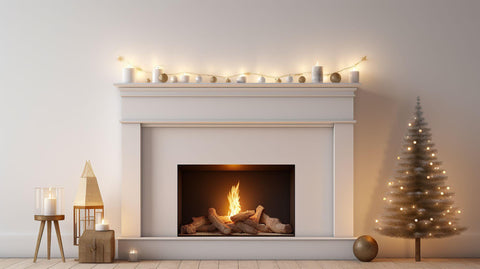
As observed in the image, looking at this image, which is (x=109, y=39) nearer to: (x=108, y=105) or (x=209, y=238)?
(x=108, y=105)

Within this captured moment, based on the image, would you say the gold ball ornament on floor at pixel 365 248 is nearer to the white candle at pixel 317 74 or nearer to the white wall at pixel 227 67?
the white wall at pixel 227 67

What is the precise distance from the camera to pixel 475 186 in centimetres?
493

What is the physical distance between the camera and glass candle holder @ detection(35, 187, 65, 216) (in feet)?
15.0

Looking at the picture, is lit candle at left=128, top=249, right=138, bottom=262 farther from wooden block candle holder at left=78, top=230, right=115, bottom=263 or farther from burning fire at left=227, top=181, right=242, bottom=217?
burning fire at left=227, top=181, right=242, bottom=217

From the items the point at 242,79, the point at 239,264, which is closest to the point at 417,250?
the point at 239,264

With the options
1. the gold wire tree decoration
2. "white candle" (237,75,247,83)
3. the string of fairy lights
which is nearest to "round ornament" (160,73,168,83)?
the string of fairy lights

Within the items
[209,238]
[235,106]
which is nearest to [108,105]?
[235,106]

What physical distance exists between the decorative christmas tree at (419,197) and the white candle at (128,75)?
2421mm

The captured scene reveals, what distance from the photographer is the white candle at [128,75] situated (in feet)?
15.6

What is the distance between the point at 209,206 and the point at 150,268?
1.01 meters

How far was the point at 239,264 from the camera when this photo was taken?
443 cm

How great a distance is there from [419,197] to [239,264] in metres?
1.59

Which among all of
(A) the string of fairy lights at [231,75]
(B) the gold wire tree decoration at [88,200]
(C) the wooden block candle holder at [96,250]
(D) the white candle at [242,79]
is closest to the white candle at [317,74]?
(A) the string of fairy lights at [231,75]

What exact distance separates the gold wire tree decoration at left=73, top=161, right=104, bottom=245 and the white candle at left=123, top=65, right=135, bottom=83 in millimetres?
792
